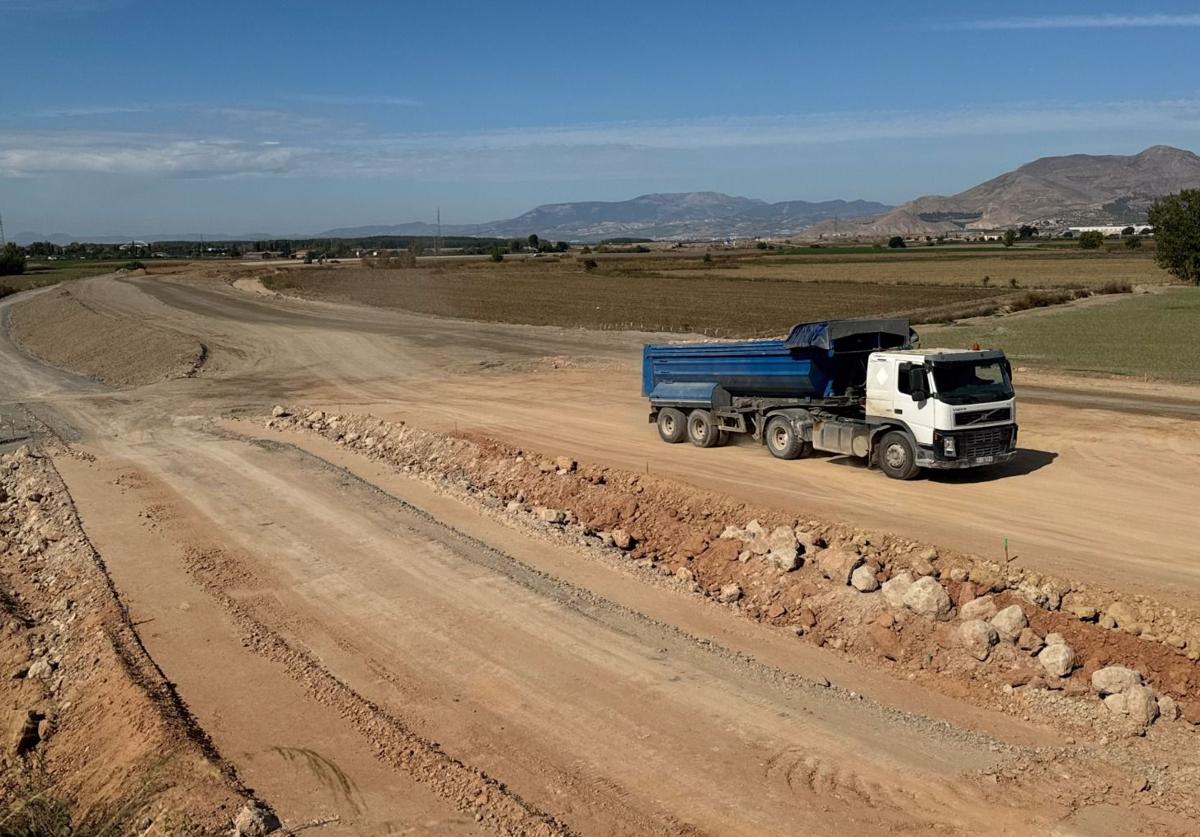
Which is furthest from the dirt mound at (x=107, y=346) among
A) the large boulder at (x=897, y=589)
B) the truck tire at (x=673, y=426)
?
the large boulder at (x=897, y=589)

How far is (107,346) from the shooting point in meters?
50.1

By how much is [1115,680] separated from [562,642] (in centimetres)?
608

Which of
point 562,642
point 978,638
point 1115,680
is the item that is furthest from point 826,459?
point 1115,680

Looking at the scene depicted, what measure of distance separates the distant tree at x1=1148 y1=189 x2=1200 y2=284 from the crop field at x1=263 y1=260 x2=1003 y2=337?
15.2m

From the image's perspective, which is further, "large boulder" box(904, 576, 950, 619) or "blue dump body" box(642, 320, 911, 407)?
"blue dump body" box(642, 320, 911, 407)

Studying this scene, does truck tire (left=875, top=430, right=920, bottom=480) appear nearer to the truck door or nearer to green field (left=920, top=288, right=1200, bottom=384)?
the truck door

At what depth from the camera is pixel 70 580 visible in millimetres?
15141

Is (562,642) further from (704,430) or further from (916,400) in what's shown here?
(704,430)

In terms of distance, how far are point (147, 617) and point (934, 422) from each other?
1261 cm

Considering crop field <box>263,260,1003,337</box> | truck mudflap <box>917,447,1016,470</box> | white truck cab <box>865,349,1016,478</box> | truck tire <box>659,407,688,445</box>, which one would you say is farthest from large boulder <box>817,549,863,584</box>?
crop field <box>263,260,1003,337</box>

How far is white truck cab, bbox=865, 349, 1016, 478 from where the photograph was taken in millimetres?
17156

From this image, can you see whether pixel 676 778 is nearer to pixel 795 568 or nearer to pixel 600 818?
pixel 600 818

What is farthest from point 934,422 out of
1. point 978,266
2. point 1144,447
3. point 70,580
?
point 978,266

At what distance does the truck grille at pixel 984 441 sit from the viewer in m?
17.2
